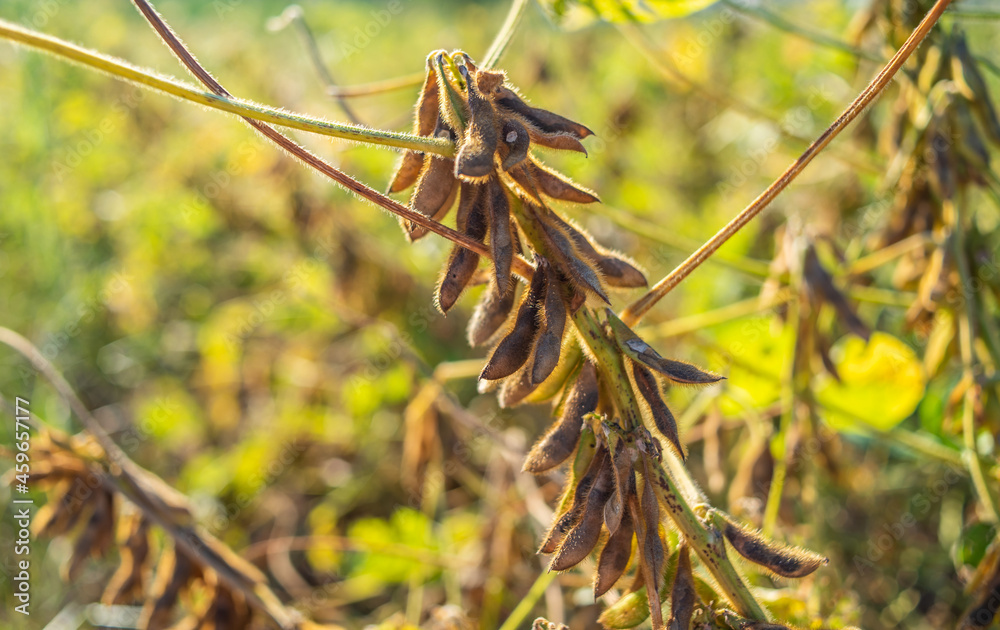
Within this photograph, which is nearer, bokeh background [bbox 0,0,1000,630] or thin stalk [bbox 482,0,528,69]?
thin stalk [bbox 482,0,528,69]

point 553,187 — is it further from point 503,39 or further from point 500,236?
point 503,39

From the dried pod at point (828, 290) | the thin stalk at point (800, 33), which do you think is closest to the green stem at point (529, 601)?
the dried pod at point (828, 290)

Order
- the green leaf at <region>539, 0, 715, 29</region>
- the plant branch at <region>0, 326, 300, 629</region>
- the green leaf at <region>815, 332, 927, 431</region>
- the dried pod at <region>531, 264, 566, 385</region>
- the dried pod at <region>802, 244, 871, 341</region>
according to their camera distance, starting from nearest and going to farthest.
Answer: the dried pod at <region>531, 264, 566, 385</region>
the green leaf at <region>539, 0, 715, 29</region>
the plant branch at <region>0, 326, 300, 629</region>
the dried pod at <region>802, 244, 871, 341</region>
the green leaf at <region>815, 332, 927, 431</region>

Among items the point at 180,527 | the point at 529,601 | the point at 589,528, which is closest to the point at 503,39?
the point at 589,528

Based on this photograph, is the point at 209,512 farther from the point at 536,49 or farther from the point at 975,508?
the point at 536,49

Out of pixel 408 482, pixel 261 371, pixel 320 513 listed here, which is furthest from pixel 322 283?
pixel 408 482

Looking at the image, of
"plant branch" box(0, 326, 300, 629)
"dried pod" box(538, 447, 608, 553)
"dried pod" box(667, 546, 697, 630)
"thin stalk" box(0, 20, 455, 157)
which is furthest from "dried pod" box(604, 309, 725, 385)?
"plant branch" box(0, 326, 300, 629)

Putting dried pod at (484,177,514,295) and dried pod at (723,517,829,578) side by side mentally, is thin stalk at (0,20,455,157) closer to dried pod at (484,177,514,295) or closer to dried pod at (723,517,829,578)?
dried pod at (484,177,514,295)
